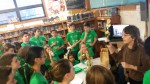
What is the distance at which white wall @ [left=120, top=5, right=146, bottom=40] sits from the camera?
5.05 metres

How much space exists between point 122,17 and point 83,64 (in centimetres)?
260

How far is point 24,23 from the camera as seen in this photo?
7949 millimetres

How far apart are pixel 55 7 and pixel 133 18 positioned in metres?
3.67

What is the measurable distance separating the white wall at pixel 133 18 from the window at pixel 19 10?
11.7 feet

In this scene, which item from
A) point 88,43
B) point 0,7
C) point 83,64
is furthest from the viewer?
point 0,7

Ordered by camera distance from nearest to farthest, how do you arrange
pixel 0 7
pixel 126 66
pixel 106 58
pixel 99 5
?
pixel 126 66 < pixel 106 58 < pixel 99 5 < pixel 0 7

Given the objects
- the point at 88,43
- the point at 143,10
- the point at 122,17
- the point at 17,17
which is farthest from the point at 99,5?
the point at 17,17

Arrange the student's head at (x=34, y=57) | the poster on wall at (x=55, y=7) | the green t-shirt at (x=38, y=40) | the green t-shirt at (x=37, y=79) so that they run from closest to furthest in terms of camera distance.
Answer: the green t-shirt at (x=37, y=79) → the student's head at (x=34, y=57) → the green t-shirt at (x=38, y=40) → the poster on wall at (x=55, y=7)

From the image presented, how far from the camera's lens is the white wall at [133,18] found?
5047mm

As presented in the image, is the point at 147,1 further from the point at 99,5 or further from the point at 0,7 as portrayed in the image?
the point at 0,7

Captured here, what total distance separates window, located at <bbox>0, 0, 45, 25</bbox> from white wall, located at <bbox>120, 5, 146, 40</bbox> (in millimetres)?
3579

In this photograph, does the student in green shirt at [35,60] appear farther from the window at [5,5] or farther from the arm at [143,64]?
the window at [5,5]

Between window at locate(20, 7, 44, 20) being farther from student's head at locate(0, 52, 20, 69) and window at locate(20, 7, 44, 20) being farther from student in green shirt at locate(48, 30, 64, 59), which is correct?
student's head at locate(0, 52, 20, 69)

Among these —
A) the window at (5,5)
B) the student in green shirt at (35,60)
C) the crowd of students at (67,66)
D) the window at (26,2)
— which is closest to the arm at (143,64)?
the crowd of students at (67,66)
